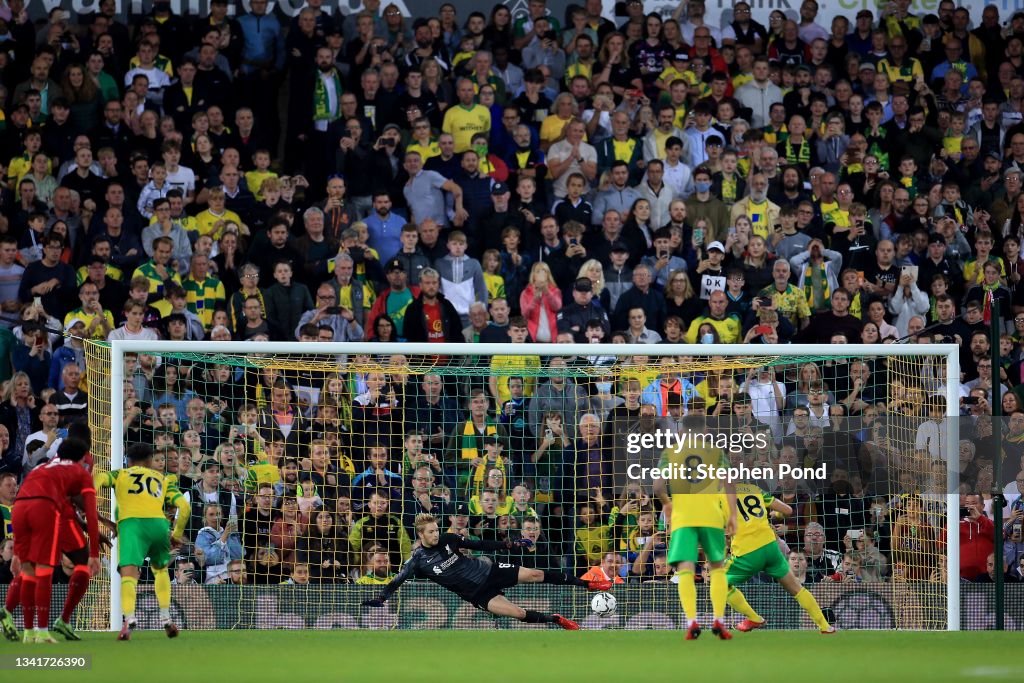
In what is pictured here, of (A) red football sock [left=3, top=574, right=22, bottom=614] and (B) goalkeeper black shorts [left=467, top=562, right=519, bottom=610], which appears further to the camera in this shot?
(B) goalkeeper black shorts [left=467, top=562, right=519, bottom=610]

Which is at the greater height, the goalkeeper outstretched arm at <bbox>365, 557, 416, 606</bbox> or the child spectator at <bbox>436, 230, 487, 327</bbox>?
the child spectator at <bbox>436, 230, 487, 327</bbox>

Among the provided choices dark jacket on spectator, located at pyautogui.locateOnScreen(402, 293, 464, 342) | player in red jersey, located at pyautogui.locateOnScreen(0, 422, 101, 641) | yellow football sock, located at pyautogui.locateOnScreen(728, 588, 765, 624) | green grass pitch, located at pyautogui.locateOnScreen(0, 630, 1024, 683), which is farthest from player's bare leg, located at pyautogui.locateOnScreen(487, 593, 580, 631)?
player in red jersey, located at pyautogui.locateOnScreen(0, 422, 101, 641)

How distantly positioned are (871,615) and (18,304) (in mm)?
8348

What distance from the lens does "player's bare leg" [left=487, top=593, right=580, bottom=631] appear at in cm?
1259

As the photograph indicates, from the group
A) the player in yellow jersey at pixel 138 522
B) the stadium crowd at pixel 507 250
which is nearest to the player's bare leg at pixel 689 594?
the stadium crowd at pixel 507 250

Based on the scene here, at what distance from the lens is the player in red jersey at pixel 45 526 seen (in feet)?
34.5

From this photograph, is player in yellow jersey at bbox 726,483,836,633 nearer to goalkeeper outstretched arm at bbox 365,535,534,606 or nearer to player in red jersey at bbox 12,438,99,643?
goalkeeper outstretched arm at bbox 365,535,534,606

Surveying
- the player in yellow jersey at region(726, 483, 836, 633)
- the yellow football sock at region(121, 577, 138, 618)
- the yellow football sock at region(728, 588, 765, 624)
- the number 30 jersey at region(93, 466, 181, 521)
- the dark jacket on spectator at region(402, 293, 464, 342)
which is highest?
the dark jacket on spectator at region(402, 293, 464, 342)

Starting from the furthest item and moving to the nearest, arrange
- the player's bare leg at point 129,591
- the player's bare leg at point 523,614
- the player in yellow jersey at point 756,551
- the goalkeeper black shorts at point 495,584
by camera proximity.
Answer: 1. the goalkeeper black shorts at point 495,584
2. the player's bare leg at point 523,614
3. the player in yellow jersey at point 756,551
4. the player's bare leg at point 129,591

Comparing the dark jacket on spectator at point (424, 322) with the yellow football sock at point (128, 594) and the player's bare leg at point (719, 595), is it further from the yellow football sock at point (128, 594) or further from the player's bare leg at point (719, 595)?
the player's bare leg at point (719, 595)

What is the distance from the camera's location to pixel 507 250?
1614 centimetres

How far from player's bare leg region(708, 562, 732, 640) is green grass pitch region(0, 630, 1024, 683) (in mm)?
90

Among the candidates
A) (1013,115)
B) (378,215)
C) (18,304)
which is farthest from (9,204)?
(1013,115)

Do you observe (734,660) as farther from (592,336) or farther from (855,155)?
(855,155)
